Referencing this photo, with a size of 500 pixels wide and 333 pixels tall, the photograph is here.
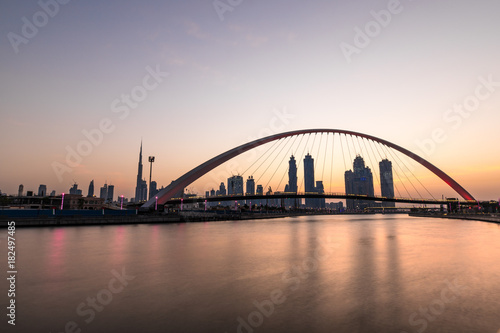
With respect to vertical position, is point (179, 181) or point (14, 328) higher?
point (179, 181)

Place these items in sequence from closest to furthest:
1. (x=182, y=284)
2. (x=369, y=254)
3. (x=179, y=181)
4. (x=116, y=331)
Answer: (x=116, y=331) < (x=182, y=284) < (x=369, y=254) < (x=179, y=181)

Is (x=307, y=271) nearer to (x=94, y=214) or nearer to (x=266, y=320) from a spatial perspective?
(x=266, y=320)

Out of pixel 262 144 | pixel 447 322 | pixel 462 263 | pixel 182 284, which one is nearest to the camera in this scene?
pixel 447 322

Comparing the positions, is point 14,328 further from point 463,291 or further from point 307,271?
point 463,291

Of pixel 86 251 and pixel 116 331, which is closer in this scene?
pixel 116 331

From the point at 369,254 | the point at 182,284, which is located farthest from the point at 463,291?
the point at 182,284

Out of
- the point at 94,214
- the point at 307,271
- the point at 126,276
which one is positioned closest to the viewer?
the point at 126,276

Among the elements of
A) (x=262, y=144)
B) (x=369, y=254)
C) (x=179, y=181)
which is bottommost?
(x=369, y=254)

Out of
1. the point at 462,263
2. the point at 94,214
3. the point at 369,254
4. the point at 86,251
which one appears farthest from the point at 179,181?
the point at 462,263

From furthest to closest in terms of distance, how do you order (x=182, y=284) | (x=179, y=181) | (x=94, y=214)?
(x=179, y=181) → (x=94, y=214) → (x=182, y=284)
